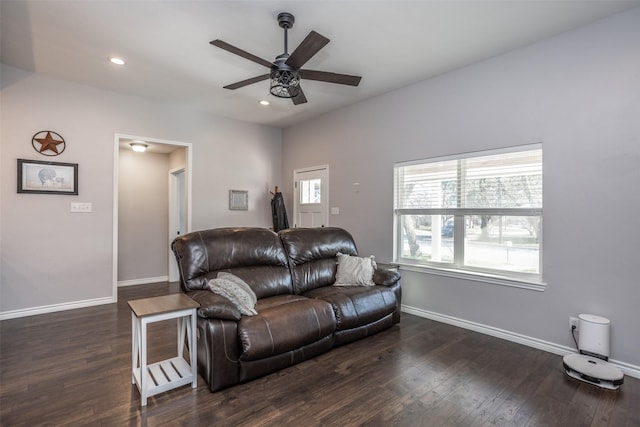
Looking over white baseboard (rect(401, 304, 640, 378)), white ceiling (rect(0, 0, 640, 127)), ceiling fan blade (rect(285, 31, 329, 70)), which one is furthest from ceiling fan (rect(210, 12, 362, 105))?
white baseboard (rect(401, 304, 640, 378))

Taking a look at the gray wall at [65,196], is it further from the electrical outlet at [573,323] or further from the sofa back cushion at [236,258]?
the electrical outlet at [573,323]

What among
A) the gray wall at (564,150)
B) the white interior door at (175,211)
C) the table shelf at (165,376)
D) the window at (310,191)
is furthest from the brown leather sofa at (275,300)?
the white interior door at (175,211)

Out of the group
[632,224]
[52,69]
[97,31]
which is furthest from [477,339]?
[52,69]

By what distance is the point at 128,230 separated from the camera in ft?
18.4

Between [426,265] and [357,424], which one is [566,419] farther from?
[426,265]

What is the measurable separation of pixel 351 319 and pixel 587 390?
5.88 feet

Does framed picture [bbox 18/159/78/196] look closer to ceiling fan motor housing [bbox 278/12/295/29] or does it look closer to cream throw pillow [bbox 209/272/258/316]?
cream throw pillow [bbox 209/272/258/316]

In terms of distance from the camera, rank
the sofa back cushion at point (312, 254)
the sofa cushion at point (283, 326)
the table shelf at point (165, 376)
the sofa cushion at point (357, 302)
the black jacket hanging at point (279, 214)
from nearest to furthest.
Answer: the table shelf at point (165, 376), the sofa cushion at point (283, 326), the sofa cushion at point (357, 302), the sofa back cushion at point (312, 254), the black jacket hanging at point (279, 214)

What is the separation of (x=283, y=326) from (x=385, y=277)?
1500 mm

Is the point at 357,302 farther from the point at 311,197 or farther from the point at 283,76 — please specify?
the point at 311,197

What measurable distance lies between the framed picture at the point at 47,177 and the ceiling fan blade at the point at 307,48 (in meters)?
3.39

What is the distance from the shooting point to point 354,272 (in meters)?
3.54

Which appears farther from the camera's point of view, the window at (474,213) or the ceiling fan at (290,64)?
the window at (474,213)

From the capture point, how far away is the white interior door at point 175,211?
5.89 m
